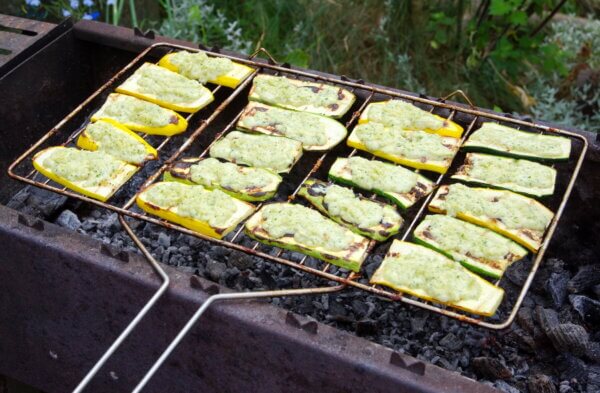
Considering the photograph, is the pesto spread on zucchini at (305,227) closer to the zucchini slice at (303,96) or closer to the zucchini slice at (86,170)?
the zucchini slice at (86,170)

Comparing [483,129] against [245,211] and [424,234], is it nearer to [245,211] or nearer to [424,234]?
[424,234]

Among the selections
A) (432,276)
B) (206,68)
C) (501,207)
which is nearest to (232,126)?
(206,68)

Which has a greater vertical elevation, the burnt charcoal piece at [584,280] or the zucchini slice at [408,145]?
the zucchini slice at [408,145]

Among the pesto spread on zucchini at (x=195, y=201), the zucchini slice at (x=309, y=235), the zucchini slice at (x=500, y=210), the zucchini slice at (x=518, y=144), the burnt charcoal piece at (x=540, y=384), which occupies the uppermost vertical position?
the zucchini slice at (x=518, y=144)

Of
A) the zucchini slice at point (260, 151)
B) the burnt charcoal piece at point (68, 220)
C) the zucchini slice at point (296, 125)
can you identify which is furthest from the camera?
the burnt charcoal piece at point (68, 220)

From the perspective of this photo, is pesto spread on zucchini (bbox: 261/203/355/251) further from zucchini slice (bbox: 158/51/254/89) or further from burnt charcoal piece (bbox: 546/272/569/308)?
burnt charcoal piece (bbox: 546/272/569/308)

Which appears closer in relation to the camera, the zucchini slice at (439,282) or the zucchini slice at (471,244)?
the zucchini slice at (439,282)

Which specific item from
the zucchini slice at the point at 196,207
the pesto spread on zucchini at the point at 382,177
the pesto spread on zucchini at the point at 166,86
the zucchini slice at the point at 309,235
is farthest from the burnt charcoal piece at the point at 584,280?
the pesto spread on zucchini at the point at 166,86
